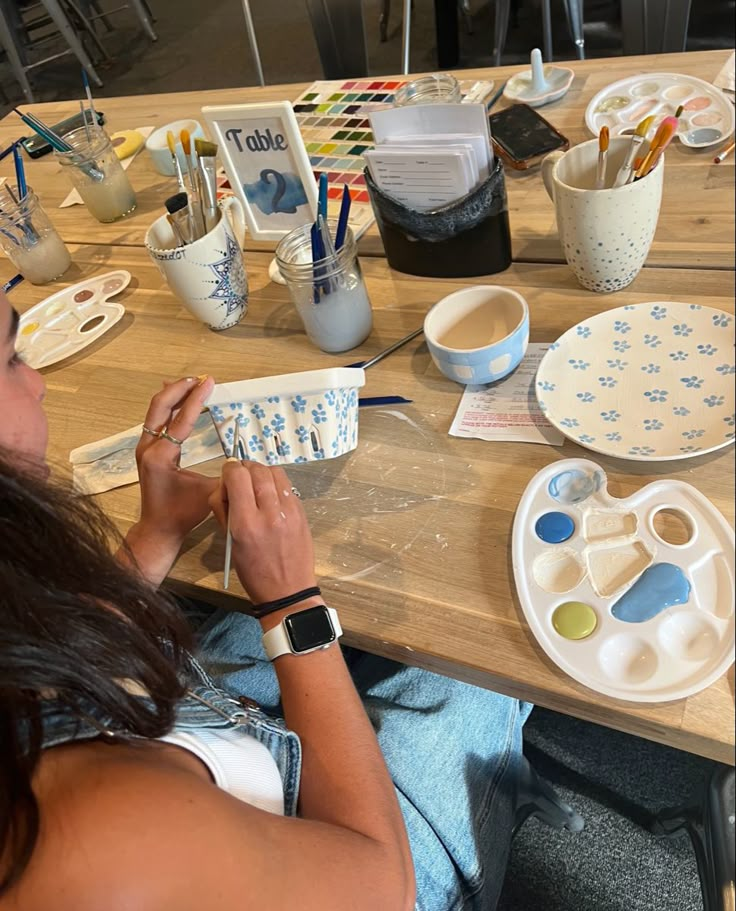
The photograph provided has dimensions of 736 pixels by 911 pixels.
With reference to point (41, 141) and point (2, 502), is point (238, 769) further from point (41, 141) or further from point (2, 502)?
point (41, 141)

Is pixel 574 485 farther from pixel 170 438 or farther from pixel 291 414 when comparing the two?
pixel 170 438

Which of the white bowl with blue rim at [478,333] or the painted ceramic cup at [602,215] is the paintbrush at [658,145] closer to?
the painted ceramic cup at [602,215]

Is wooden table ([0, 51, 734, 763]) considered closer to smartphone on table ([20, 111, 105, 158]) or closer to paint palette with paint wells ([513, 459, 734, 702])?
paint palette with paint wells ([513, 459, 734, 702])

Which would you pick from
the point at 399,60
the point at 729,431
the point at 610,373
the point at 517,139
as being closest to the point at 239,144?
the point at 517,139

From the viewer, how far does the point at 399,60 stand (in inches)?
58.3

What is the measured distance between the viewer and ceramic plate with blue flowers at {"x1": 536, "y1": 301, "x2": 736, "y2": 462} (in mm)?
591

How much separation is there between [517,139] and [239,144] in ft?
1.17

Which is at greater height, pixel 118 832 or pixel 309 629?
pixel 118 832

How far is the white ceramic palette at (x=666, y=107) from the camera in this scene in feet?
2.73

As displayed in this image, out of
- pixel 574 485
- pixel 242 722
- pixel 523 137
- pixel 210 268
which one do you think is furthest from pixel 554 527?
pixel 523 137

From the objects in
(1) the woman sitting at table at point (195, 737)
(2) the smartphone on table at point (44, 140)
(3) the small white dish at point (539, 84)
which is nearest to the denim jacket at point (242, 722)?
(1) the woman sitting at table at point (195, 737)

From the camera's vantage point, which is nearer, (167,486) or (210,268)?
(167,486)

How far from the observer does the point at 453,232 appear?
0.79m

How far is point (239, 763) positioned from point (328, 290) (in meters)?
0.46
